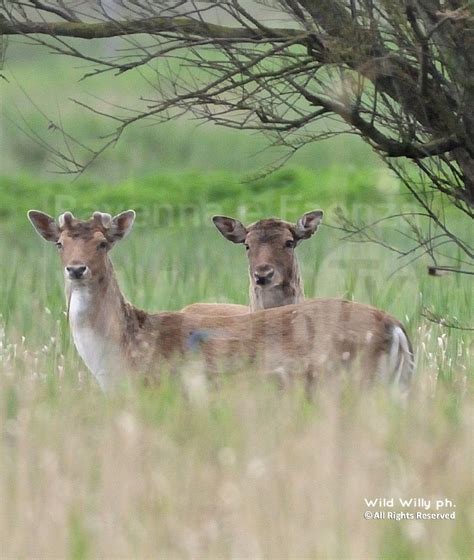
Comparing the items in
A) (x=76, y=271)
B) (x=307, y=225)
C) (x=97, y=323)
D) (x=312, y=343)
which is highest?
(x=307, y=225)

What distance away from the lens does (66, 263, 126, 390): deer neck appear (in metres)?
7.57

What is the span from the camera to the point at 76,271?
7512 millimetres

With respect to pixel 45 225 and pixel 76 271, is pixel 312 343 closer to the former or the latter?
pixel 76 271

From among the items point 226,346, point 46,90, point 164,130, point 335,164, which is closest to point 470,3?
point 226,346

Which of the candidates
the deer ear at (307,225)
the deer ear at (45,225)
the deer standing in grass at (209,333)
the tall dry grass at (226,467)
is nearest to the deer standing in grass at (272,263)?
the deer ear at (307,225)

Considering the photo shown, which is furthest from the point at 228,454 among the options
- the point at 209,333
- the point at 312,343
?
the point at 209,333

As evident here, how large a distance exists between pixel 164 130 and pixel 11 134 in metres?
2.54

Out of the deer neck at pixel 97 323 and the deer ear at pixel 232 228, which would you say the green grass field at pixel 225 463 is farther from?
the deer ear at pixel 232 228

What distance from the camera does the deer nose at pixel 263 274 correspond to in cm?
857

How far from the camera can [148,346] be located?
754 centimetres

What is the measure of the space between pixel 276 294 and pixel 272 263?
7.0 inches

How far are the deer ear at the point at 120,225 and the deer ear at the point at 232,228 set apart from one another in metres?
1.21

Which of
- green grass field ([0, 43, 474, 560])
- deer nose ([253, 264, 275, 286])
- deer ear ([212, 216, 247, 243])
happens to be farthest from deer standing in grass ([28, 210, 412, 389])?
deer ear ([212, 216, 247, 243])

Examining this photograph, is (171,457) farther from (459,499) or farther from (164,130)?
(164,130)
